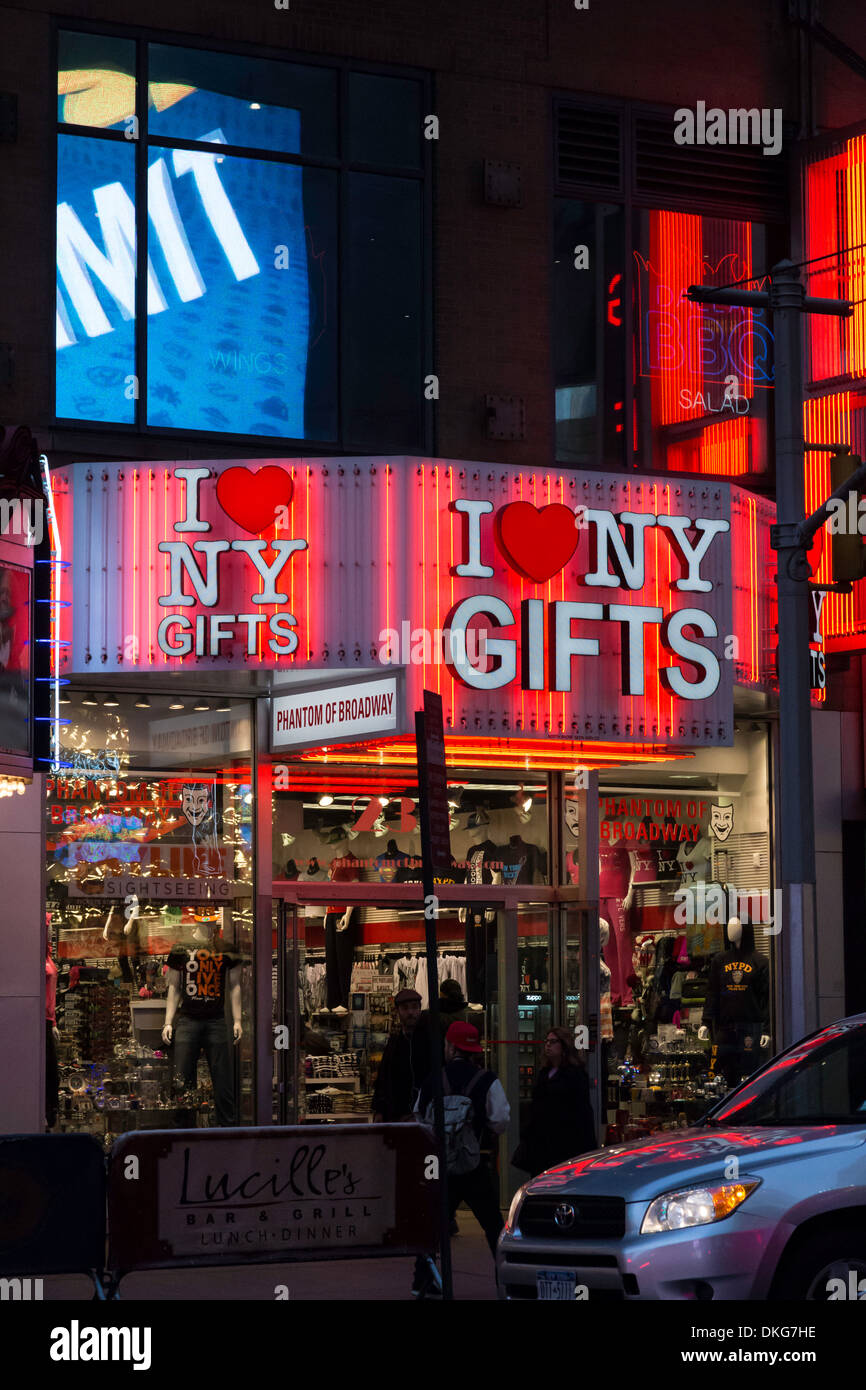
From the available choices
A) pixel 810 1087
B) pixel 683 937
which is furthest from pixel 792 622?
pixel 810 1087

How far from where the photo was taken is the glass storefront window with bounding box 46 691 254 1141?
673 inches

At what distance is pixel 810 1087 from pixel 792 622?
17.2 ft

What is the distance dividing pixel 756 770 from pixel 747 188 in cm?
590

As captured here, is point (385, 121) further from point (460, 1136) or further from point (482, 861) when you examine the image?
point (460, 1136)

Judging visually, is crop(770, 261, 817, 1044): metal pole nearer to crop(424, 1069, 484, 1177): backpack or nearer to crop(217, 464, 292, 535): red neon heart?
crop(424, 1069, 484, 1177): backpack

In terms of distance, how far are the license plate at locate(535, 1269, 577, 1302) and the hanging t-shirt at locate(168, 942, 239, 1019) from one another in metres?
7.38

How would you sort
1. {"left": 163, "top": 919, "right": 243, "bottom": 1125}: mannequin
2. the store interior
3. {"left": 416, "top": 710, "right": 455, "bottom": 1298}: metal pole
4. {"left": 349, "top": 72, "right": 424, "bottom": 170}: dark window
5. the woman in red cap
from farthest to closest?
{"left": 349, "top": 72, "right": 424, "bottom": 170}: dark window
{"left": 163, "top": 919, "right": 243, "bottom": 1125}: mannequin
the store interior
the woman in red cap
{"left": 416, "top": 710, "right": 455, "bottom": 1298}: metal pole

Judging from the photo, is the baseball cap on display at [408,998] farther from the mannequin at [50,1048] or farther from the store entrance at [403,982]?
the mannequin at [50,1048]

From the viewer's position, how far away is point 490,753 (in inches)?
703

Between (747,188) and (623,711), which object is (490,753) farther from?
(747,188)

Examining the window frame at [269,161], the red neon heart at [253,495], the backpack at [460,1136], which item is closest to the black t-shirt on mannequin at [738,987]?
the window frame at [269,161]

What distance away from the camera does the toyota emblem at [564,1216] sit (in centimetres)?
1061

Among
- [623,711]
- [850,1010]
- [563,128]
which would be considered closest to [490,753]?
[623,711]

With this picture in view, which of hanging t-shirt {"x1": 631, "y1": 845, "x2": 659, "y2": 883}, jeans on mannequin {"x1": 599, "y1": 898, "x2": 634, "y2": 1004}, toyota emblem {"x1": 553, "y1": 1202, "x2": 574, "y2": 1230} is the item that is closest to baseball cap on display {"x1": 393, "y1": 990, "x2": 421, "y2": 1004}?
jeans on mannequin {"x1": 599, "y1": 898, "x2": 634, "y2": 1004}
